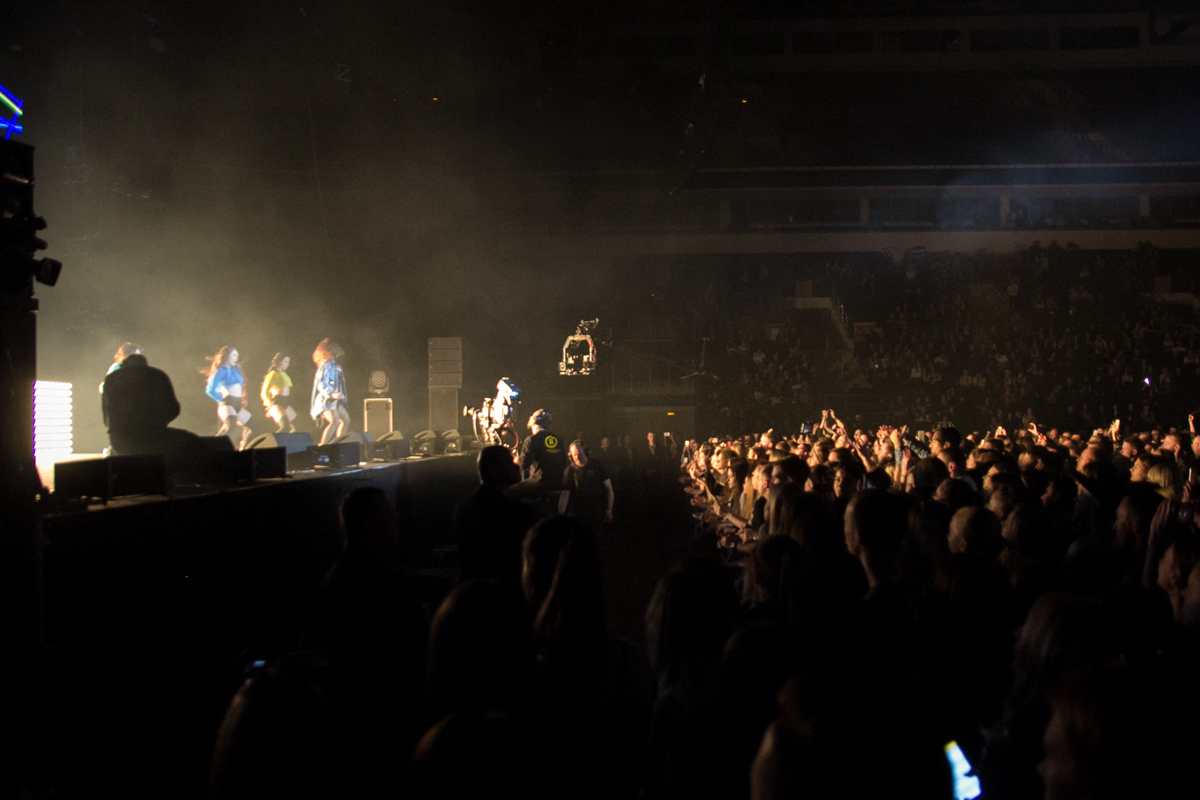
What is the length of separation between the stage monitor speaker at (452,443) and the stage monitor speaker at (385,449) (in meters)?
2.24

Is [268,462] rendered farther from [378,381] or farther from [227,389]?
[378,381]

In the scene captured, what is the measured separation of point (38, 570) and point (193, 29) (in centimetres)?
905

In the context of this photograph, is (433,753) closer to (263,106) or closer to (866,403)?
(263,106)

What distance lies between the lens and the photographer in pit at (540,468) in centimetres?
793

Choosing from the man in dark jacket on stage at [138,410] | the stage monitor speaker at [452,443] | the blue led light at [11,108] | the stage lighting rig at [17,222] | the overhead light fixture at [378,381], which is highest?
the blue led light at [11,108]

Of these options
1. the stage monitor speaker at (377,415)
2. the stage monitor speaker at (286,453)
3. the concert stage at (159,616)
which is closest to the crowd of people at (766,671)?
the concert stage at (159,616)

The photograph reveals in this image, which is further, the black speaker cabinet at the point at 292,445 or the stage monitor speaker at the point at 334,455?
the stage monitor speaker at the point at 334,455

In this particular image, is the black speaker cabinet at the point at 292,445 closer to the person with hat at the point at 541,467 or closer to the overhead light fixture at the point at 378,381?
the person with hat at the point at 541,467

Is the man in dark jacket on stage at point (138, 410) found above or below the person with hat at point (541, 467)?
above

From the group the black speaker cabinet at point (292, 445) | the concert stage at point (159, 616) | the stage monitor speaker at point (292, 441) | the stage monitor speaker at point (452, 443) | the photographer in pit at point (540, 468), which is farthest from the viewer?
the stage monitor speaker at point (452, 443)

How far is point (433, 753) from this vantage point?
122 centimetres

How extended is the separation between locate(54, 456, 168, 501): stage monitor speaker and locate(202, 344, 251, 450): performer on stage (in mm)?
7034

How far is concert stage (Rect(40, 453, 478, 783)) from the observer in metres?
3.13

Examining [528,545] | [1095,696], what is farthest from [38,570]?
[1095,696]
